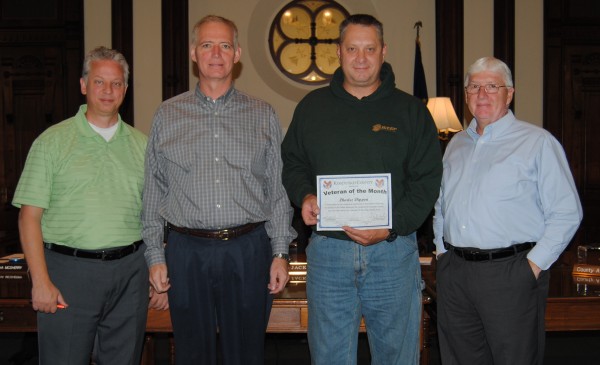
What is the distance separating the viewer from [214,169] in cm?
221

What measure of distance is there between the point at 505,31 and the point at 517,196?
4.81 m

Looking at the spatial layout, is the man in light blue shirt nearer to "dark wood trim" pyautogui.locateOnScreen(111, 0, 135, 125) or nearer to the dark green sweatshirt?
the dark green sweatshirt

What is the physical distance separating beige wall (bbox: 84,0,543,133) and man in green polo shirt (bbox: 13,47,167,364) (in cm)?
436

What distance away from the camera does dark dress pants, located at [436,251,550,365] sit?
7.31ft

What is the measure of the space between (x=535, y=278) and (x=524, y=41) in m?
5.04

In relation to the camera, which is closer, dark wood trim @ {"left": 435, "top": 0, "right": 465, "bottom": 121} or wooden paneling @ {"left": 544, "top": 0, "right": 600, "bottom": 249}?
dark wood trim @ {"left": 435, "top": 0, "right": 465, "bottom": 121}

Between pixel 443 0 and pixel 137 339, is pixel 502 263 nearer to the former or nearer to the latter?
pixel 137 339

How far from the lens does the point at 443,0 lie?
6.55 metres

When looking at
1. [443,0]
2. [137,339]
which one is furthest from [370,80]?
[443,0]

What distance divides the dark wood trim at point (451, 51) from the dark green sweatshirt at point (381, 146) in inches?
174

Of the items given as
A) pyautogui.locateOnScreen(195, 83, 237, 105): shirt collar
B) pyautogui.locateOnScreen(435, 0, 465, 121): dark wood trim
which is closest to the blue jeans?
pyautogui.locateOnScreen(195, 83, 237, 105): shirt collar

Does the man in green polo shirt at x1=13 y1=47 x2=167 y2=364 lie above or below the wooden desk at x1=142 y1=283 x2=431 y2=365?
above

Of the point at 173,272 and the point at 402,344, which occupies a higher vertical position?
the point at 173,272

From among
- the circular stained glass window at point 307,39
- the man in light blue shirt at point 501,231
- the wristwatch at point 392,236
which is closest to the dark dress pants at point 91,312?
the wristwatch at point 392,236
